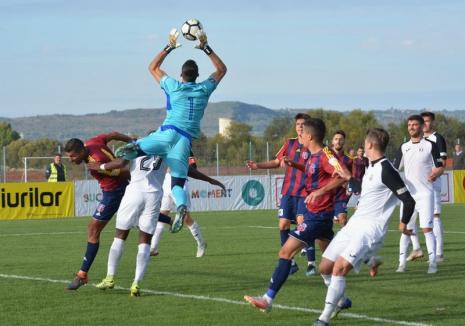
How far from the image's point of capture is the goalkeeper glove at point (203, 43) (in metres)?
12.5

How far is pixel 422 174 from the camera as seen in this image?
575 inches

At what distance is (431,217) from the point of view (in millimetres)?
14516

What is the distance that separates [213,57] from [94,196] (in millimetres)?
22373

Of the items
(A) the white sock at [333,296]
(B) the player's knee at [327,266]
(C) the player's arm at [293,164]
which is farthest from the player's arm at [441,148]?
(A) the white sock at [333,296]

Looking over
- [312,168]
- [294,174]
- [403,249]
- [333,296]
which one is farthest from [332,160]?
[403,249]

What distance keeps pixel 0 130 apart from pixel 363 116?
53.7 m

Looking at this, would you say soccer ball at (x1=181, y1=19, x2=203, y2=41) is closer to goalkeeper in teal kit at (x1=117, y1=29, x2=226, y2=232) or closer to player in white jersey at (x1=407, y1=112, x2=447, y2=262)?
goalkeeper in teal kit at (x1=117, y1=29, x2=226, y2=232)

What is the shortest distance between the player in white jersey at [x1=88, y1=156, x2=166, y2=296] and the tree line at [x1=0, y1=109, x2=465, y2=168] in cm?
2810

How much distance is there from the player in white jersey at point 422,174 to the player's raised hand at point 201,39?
3.54 meters

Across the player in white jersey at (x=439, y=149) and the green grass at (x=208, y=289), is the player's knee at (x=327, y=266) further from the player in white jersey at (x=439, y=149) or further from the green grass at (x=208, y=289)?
the player in white jersey at (x=439, y=149)

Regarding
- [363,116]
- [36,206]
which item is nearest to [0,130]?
[363,116]

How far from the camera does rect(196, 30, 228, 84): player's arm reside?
12.5m

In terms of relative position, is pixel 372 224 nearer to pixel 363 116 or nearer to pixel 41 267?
pixel 41 267

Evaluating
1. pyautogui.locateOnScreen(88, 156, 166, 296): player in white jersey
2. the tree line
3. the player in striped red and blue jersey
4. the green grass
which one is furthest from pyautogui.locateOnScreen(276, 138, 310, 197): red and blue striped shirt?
the tree line
